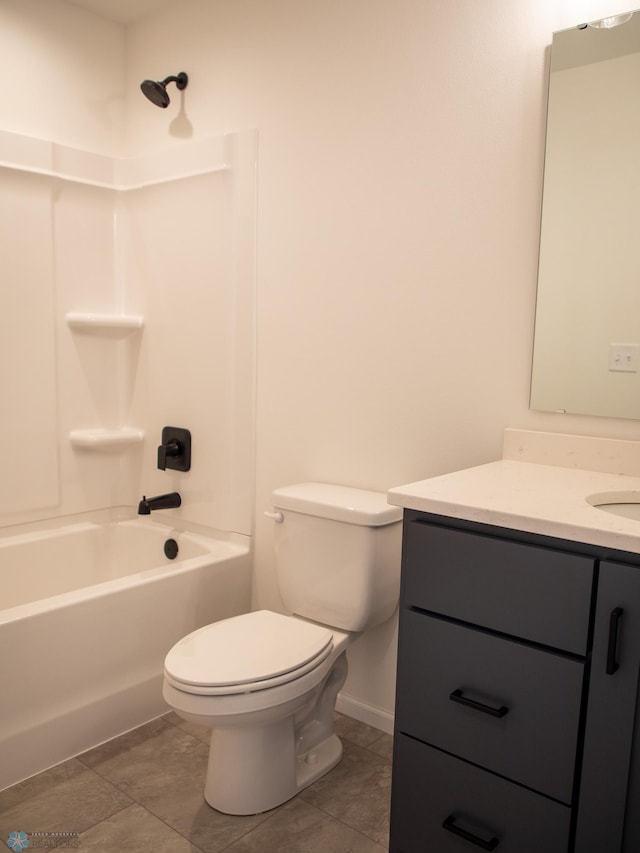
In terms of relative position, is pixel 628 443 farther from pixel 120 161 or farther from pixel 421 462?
pixel 120 161

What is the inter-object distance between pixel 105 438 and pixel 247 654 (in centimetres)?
128

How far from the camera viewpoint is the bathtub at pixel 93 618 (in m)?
1.94

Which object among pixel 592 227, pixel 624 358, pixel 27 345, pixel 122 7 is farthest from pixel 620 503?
pixel 122 7

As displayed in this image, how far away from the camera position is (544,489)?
1499 mm

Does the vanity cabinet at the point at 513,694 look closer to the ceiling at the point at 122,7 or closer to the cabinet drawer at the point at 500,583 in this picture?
the cabinet drawer at the point at 500,583

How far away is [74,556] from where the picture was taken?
267 cm

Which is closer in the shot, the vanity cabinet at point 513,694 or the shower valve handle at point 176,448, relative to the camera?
the vanity cabinet at point 513,694

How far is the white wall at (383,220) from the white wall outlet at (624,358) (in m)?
0.13

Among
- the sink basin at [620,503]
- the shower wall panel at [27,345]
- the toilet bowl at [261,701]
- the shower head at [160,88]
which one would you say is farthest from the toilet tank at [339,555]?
the shower head at [160,88]

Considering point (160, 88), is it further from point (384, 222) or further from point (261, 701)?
point (261, 701)

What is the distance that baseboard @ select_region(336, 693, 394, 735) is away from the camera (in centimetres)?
221

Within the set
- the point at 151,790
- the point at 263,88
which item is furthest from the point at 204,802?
the point at 263,88

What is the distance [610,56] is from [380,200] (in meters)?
0.71

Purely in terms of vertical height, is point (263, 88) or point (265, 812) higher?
point (263, 88)
